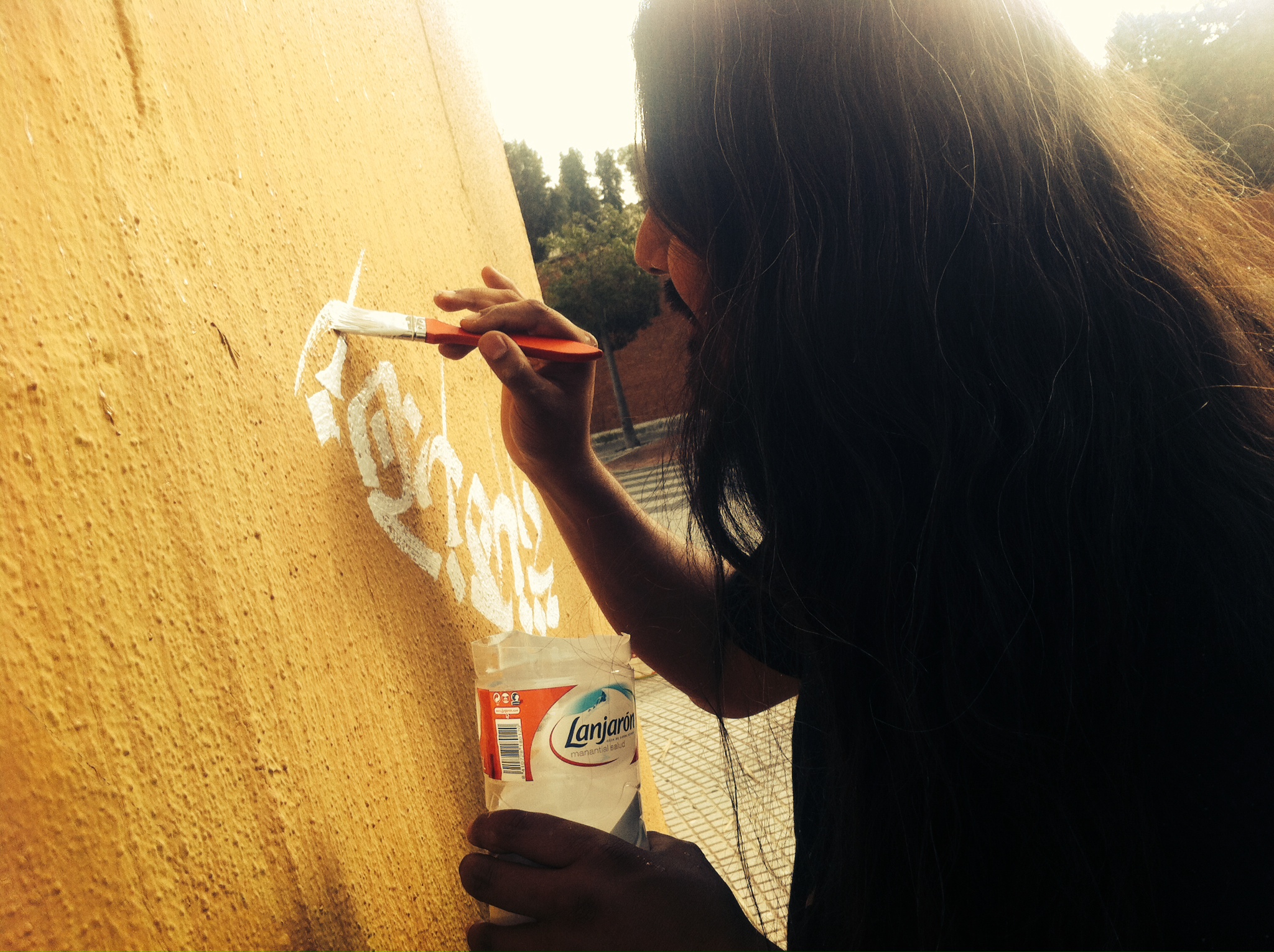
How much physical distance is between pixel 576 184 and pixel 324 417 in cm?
3031

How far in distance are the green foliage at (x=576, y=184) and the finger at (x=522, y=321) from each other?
29067 millimetres

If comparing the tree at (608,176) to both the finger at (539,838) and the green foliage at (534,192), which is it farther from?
the finger at (539,838)

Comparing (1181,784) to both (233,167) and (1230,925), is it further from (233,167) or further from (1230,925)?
(233,167)

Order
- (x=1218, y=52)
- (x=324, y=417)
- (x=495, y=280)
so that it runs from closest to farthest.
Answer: (x=324, y=417)
(x=495, y=280)
(x=1218, y=52)

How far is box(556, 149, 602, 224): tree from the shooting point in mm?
28953

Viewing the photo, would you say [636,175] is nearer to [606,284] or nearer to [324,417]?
[324,417]

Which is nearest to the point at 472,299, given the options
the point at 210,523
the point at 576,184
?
the point at 210,523

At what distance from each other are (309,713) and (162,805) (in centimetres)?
20

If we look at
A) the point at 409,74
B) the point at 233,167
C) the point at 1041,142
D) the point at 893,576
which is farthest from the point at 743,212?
the point at 409,74

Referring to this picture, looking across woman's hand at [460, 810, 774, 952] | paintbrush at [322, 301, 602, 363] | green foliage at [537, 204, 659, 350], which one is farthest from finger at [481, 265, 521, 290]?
green foliage at [537, 204, 659, 350]

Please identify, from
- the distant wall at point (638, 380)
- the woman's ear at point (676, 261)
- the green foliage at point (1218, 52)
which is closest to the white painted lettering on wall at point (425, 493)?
the woman's ear at point (676, 261)

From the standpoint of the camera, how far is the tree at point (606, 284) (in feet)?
65.6

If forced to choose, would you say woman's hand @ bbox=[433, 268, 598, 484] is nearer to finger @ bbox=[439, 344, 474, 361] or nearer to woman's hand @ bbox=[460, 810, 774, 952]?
finger @ bbox=[439, 344, 474, 361]

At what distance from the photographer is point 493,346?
1.10m
